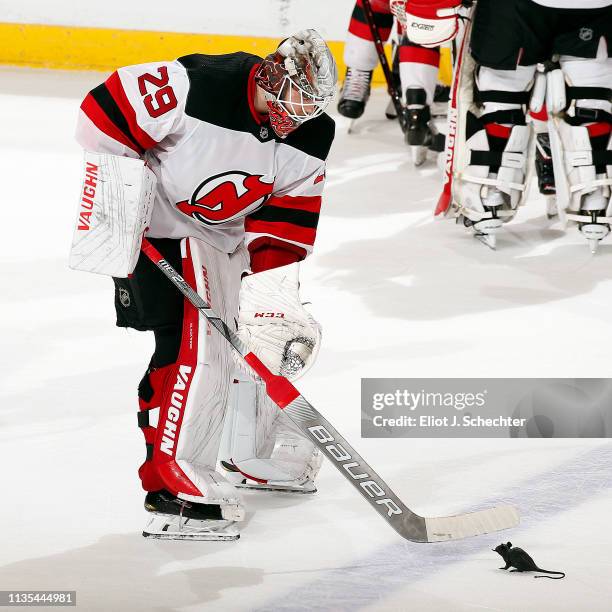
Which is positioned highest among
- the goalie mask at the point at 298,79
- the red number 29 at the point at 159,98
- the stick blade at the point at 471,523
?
the goalie mask at the point at 298,79

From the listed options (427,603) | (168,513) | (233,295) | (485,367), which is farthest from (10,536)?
(485,367)

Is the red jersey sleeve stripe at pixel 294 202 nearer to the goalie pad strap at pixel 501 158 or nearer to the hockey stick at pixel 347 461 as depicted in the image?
the hockey stick at pixel 347 461

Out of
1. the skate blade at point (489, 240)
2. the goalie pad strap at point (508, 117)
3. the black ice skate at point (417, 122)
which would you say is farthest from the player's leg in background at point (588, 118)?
the black ice skate at point (417, 122)

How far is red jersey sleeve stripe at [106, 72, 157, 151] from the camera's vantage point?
206 cm

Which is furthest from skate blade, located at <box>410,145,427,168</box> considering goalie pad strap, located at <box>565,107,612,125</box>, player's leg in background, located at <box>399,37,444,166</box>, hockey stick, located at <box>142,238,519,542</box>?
hockey stick, located at <box>142,238,519,542</box>

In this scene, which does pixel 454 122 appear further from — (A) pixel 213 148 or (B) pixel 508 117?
(A) pixel 213 148

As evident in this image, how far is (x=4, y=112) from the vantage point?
17.9 feet

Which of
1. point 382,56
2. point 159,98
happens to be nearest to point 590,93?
point 382,56

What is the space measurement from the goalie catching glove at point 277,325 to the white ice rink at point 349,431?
0.33 m

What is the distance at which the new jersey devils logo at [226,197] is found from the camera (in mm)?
2121

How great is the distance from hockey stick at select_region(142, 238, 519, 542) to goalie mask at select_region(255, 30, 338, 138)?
38 centimetres

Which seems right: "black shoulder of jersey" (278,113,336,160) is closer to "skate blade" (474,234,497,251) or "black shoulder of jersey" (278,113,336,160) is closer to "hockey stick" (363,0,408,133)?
"skate blade" (474,234,497,251)

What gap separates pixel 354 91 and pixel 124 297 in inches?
124

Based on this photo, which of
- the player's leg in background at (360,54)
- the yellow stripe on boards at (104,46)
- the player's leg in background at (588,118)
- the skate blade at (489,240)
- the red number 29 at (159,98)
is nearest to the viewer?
the red number 29 at (159,98)
